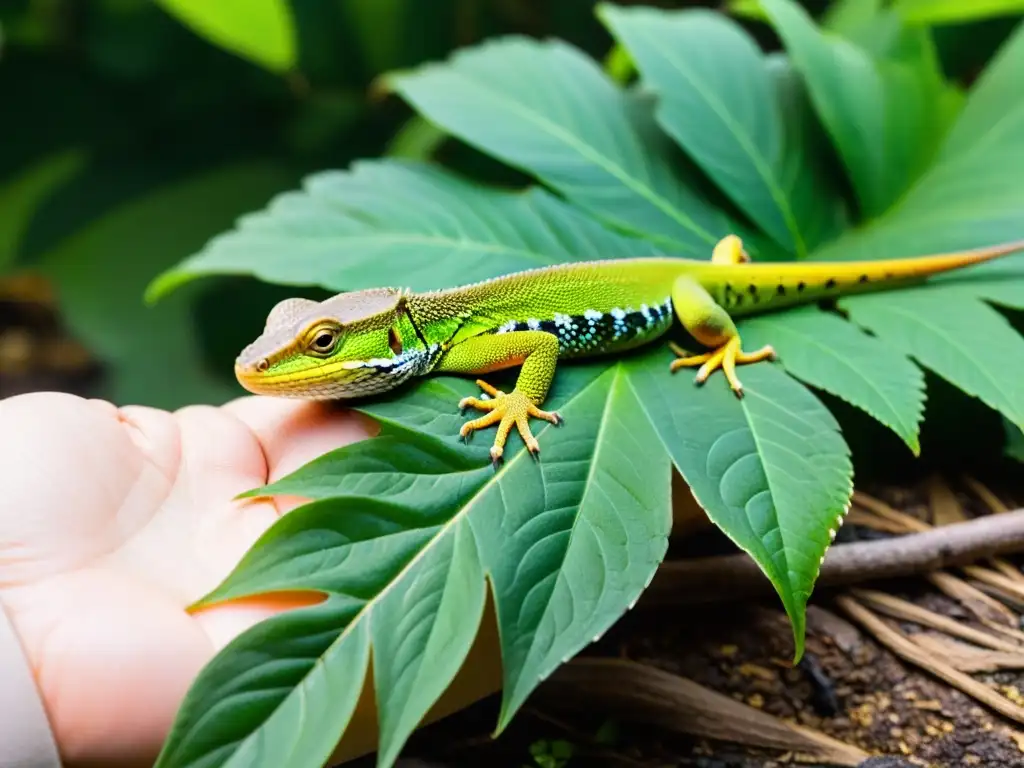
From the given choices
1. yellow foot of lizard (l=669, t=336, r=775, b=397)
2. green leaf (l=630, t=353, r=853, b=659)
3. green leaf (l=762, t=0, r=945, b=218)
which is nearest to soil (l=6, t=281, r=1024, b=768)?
green leaf (l=630, t=353, r=853, b=659)

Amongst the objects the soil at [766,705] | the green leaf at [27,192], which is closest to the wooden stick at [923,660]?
the soil at [766,705]

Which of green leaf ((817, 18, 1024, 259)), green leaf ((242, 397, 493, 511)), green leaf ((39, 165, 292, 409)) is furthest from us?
green leaf ((39, 165, 292, 409))

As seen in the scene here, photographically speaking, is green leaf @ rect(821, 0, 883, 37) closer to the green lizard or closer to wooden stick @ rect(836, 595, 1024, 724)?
the green lizard

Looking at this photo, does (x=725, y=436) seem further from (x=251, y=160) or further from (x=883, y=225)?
(x=251, y=160)

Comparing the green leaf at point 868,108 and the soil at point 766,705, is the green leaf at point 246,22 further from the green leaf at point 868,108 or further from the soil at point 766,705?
the soil at point 766,705

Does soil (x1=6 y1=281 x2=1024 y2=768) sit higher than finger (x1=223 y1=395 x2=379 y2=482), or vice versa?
finger (x1=223 y1=395 x2=379 y2=482)

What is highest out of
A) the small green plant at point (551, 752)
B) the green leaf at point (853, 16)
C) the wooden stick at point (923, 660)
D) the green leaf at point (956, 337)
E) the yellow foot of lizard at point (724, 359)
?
the green leaf at point (853, 16)
